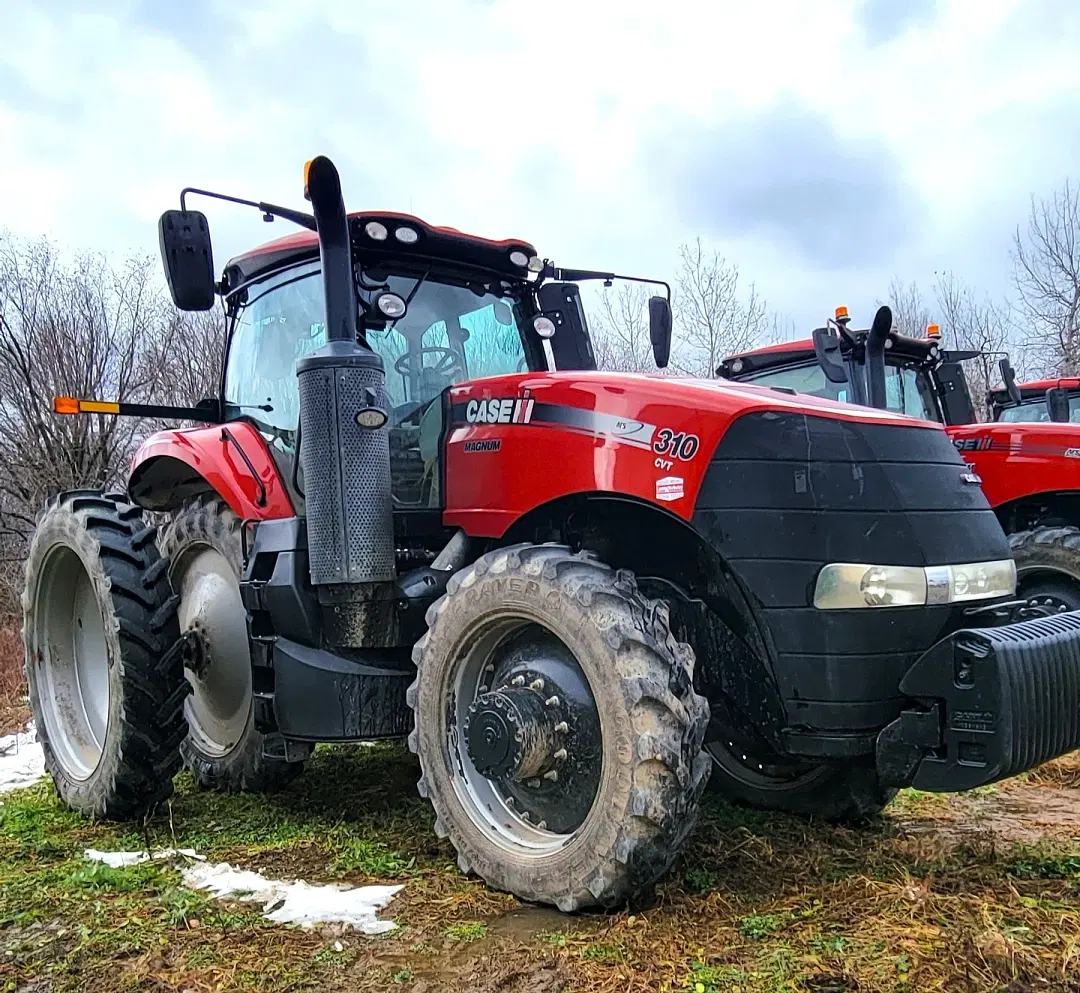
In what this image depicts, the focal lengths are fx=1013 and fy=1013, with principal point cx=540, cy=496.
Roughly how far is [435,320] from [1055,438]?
4116 mm

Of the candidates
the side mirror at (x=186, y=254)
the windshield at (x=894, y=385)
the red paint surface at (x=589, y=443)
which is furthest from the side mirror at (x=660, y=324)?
the windshield at (x=894, y=385)

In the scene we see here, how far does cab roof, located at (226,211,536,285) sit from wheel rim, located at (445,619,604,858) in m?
1.77

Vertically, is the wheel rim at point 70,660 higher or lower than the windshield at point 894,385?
lower

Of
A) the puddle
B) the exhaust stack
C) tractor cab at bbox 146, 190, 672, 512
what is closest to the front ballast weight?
the exhaust stack

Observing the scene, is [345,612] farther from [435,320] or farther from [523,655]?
[435,320]

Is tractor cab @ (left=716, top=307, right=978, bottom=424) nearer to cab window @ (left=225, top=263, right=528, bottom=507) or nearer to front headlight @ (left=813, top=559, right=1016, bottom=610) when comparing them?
cab window @ (left=225, top=263, right=528, bottom=507)

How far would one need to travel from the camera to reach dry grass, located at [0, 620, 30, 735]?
279 inches

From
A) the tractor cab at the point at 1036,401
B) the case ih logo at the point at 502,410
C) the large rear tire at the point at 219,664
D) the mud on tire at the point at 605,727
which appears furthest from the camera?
the tractor cab at the point at 1036,401

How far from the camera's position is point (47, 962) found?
284cm

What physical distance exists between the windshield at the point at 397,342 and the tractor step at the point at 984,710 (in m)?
2.29

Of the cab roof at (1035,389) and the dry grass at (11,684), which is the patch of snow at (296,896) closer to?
the dry grass at (11,684)

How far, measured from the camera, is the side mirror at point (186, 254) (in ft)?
12.7

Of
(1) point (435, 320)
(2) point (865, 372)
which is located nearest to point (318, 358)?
(1) point (435, 320)

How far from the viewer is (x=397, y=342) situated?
13.9 ft
